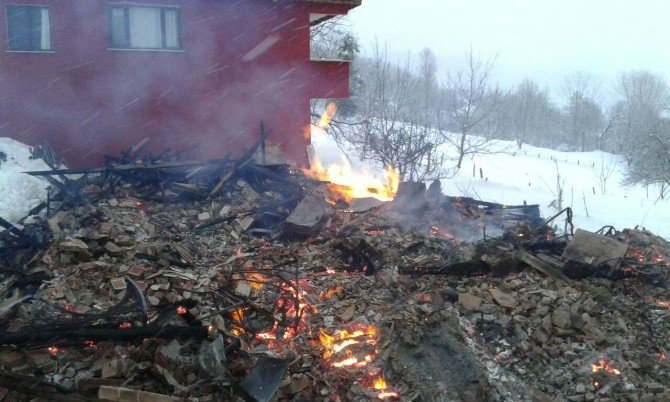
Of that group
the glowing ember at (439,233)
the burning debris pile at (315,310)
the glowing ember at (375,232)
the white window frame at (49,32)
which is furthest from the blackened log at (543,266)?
the white window frame at (49,32)

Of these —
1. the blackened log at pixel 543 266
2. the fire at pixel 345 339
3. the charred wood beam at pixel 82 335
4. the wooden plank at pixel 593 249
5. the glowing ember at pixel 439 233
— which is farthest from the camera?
the glowing ember at pixel 439 233

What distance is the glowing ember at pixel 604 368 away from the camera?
4.93 meters

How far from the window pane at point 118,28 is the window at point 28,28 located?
1.53 m

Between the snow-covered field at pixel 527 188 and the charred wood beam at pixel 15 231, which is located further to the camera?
the snow-covered field at pixel 527 188

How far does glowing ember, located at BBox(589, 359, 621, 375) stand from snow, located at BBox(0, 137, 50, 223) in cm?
967

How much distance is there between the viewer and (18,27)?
1123 cm

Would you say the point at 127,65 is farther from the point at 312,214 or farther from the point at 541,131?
the point at 541,131

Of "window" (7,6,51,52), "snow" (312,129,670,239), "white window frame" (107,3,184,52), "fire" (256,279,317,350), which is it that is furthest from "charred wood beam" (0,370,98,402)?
"snow" (312,129,670,239)

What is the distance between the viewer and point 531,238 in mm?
8484

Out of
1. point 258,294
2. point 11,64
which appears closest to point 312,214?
point 258,294

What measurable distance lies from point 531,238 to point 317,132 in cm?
2505

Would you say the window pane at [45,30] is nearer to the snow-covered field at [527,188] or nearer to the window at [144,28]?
the window at [144,28]

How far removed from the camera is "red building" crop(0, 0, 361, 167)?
37.6 ft

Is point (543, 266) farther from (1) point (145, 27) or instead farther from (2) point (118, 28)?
(2) point (118, 28)
